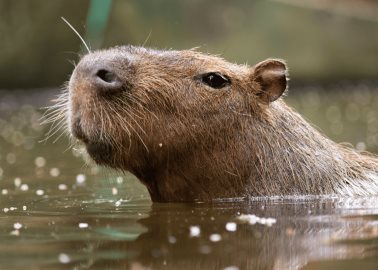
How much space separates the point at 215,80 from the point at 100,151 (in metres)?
0.99

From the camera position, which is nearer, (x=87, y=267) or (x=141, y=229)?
(x=87, y=267)

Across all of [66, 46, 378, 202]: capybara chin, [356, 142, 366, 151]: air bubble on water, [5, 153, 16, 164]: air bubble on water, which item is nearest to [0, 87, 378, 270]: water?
[66, 46, 378, 202]: capybara chin

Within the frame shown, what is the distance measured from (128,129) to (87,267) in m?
1.97

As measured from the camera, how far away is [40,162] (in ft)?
33.1

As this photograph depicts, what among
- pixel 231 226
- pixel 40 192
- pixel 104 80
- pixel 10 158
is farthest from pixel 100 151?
pixel 10 158

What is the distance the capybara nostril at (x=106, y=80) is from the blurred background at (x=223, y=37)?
9.98 meters

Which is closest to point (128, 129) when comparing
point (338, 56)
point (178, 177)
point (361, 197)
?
point (178, 177)

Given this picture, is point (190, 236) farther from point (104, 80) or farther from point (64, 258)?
point (104, 80)

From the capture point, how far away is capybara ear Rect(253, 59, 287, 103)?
6.54m

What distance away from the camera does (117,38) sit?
18.2 metres

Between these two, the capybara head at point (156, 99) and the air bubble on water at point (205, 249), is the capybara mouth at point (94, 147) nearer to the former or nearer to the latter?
the capybara head at point (156, 99)

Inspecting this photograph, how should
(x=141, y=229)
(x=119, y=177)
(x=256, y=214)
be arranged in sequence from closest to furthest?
(x=141, y=229)
(x=256, y=214)
(x=119, y=177)

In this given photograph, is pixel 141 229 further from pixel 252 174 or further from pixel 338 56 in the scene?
pixel 338 56

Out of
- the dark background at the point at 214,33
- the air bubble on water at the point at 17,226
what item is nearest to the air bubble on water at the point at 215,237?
the air bubble on water at the point at 17,226
